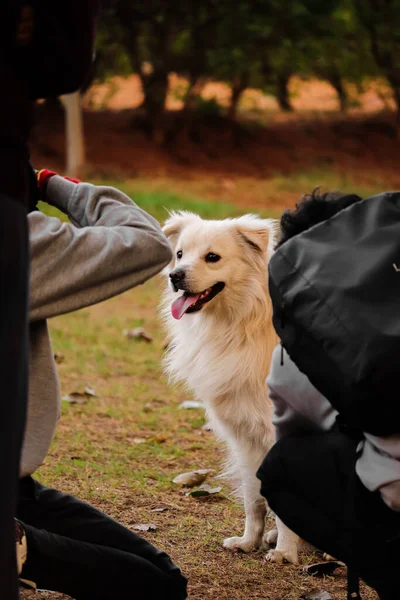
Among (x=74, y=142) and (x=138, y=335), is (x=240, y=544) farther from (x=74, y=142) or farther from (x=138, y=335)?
(x=74, y=142)

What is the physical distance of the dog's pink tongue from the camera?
386cm

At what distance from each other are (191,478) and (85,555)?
1.60m

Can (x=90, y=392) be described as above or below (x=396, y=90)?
above

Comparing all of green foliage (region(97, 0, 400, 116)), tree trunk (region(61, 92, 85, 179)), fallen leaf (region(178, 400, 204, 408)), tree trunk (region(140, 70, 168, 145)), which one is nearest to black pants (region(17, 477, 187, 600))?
fallen leaf (region(178, 400, 204, 408))

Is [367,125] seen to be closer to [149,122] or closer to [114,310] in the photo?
[149,122]

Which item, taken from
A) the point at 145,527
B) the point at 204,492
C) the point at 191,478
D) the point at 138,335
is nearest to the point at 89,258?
the point at 145,527

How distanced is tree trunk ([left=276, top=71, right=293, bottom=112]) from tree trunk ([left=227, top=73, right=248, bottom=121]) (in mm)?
1026

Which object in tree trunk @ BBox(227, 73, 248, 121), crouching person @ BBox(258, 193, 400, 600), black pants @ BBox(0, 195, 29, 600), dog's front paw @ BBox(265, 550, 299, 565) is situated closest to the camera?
black pants @ BBox(0, 195, 29, 600)

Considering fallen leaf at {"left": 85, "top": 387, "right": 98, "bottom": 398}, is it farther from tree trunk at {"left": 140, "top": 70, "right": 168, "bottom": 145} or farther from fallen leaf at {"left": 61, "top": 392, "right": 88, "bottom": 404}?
tree trunk at {"left": 140, "top": 70, "right": 168, "bottom": 145}

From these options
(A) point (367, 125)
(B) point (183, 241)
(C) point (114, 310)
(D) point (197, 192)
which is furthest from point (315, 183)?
(B) point (183, 241)

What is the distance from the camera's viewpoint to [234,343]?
3.81m

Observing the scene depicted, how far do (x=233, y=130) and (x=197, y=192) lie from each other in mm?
3907

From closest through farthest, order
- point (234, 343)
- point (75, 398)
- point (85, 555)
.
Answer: point (85, 555) → point (234, 343) → point (75, 398)

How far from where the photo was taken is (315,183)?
1568 centimetres
